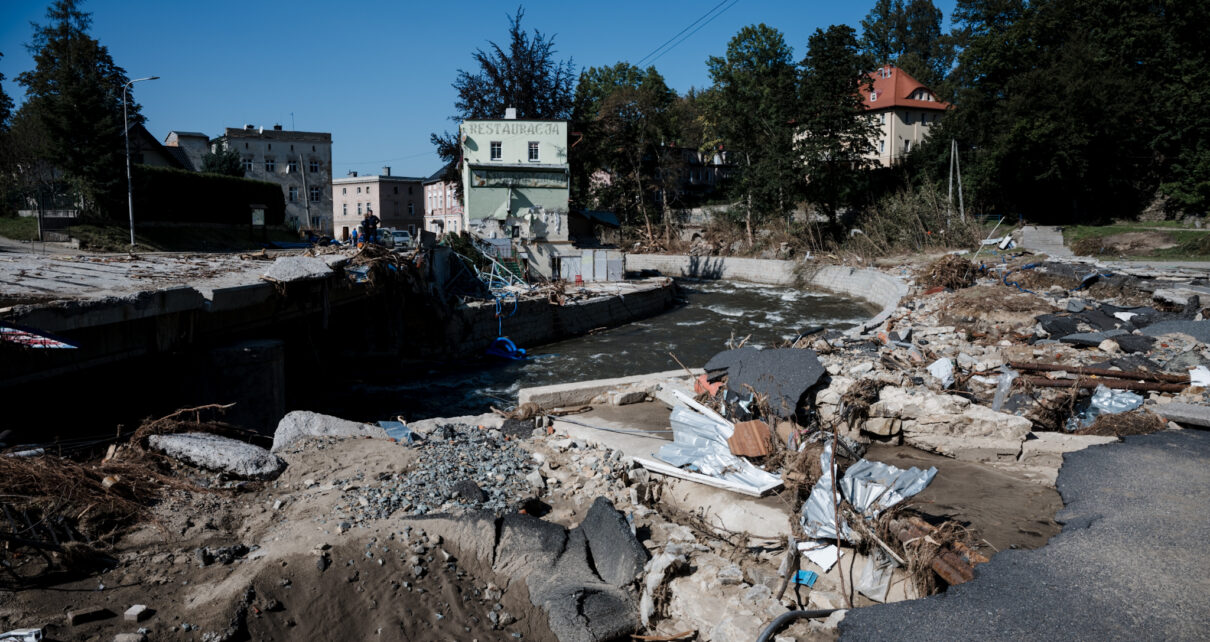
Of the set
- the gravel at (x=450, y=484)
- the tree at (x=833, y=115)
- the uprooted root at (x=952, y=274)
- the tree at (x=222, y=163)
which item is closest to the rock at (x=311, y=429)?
the gravel at (x=450, y=484)

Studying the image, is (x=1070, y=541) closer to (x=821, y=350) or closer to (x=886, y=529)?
(x=886, y=529)

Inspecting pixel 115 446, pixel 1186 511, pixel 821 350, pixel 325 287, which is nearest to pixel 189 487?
pixel 115 446

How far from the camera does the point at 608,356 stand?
19.1 metres

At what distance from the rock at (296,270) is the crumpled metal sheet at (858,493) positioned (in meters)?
10.6

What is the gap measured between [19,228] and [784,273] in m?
32.5

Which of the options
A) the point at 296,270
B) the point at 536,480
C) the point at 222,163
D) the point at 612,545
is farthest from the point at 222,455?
the point at 222,163

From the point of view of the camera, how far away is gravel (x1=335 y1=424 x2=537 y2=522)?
5.36 metres

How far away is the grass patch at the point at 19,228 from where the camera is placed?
82.6 ft

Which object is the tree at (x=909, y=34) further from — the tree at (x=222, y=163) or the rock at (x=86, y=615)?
the rock at (x=86, y=615)

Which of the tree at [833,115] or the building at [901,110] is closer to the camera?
the tree at [833,115]

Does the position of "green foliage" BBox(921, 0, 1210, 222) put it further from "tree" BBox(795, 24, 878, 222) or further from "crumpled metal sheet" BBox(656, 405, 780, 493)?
"crumpled metal sheet" BBox(656, 405, 780, 493)

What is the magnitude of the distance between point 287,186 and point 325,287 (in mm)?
48348

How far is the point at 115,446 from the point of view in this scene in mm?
6152

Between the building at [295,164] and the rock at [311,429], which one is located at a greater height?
the building at [295,164]
